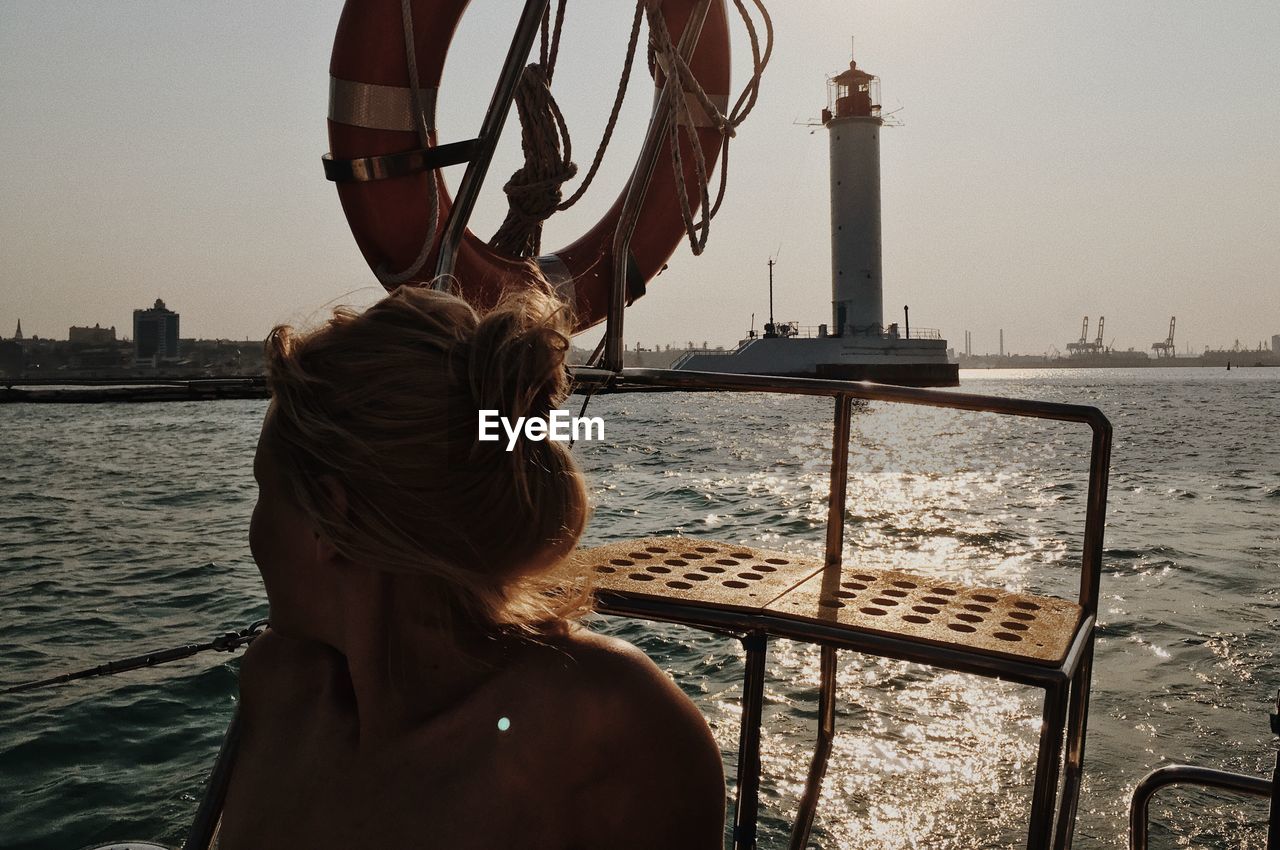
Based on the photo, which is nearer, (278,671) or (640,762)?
(640,762)

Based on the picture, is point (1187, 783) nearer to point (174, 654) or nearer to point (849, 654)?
point (174, 654)

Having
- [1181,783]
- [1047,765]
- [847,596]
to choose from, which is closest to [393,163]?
[847,596]

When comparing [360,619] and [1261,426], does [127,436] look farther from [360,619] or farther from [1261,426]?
[1261,426]

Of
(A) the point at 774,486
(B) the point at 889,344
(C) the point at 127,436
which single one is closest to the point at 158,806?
(A) the point at 774,486

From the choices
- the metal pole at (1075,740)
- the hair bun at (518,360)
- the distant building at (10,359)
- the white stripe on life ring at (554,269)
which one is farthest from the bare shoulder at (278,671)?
the distant building at (10,359)

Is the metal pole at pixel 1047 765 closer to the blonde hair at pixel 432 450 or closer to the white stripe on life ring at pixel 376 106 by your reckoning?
the blonde hair at pixel 432 450

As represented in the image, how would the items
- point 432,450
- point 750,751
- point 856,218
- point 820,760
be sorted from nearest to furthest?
point 432,450 → point 750,751 → point 820,760 → point 856,218

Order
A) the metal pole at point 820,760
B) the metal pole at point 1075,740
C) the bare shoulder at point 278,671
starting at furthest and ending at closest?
the metal pole at point 820,760 → the metal pole at point 1075,740 → the bare shoulder at point 278,671
